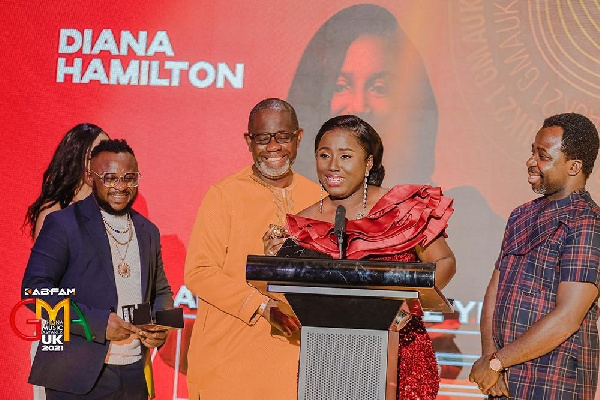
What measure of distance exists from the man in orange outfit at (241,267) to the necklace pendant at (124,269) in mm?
322

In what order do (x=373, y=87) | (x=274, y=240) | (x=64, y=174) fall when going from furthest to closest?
(x=64, y=174) < (x=373, y=87) < (x=274, y=240)

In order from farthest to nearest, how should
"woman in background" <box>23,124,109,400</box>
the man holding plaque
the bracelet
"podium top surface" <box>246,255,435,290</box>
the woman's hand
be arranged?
"woman in background" <box>23,124,109,400</box>, the man holding plaque, the bracelet, the woman's hand, "podium top surface" <box>246,255,435,290</box>

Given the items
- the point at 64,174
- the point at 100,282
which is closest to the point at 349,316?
the point at 100,282

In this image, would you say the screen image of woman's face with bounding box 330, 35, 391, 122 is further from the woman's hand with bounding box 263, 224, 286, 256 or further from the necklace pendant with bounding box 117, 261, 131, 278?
the woman's hand with bounding box 263, 224, 286, 256

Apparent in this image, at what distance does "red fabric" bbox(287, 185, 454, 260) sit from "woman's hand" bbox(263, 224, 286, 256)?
14 centimetres

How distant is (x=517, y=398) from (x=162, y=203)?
274 centimetres

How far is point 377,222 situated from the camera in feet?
10.3

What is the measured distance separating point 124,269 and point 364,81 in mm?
2031

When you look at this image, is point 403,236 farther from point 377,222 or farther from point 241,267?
point 241,267

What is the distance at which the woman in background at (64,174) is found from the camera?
5391mm

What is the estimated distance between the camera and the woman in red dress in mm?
3115

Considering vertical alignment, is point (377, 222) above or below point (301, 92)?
below

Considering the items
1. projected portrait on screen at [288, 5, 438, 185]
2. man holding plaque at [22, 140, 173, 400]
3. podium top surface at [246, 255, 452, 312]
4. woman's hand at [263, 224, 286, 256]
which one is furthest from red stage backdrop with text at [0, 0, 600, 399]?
podium top surface at [246, 255, 452, 312]

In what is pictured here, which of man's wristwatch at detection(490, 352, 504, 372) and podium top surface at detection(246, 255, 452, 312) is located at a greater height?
podium top surface at detection(246, 255, 452, 312)
